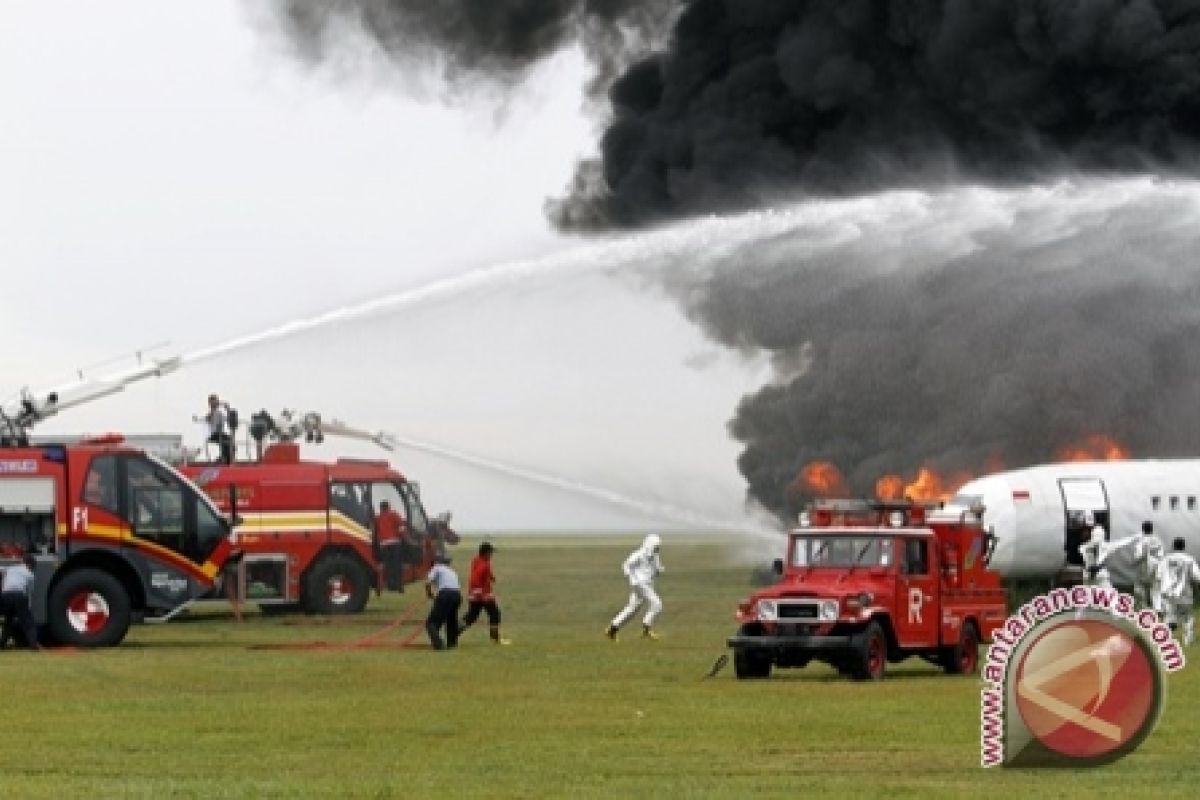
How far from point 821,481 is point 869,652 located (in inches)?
1372

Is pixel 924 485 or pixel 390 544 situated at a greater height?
pixel 924 485

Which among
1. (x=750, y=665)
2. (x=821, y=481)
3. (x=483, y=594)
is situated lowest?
(x=750, y=665)

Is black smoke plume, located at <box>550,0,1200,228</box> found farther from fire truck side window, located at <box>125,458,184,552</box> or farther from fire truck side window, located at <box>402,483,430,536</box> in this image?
fire truck side window, located at <box>125,458,184,552</box>

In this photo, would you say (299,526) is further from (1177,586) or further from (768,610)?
(768,610)

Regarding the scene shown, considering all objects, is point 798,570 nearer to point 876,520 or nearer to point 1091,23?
point 876,520

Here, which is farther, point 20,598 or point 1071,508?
point 1071,508

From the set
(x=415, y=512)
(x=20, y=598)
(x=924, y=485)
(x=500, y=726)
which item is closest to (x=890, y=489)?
(x=924, y=485)

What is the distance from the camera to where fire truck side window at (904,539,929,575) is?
129 ft

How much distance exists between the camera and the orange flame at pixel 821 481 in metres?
72.7

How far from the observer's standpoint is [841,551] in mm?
39875

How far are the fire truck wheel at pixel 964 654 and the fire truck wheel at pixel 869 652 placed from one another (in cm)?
164

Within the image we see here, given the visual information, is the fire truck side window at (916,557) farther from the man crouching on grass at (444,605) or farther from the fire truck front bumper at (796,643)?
the man crouching on grass at (444,605)

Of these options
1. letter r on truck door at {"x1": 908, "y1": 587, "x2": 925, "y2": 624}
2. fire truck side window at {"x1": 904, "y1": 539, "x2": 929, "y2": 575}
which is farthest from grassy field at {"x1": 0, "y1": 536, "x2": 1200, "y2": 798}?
fire truck side window at {"x1": 904, "y1": 539, "x2": 929, "y2": 575}

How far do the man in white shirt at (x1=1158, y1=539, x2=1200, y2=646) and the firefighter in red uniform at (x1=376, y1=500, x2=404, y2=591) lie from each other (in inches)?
693
